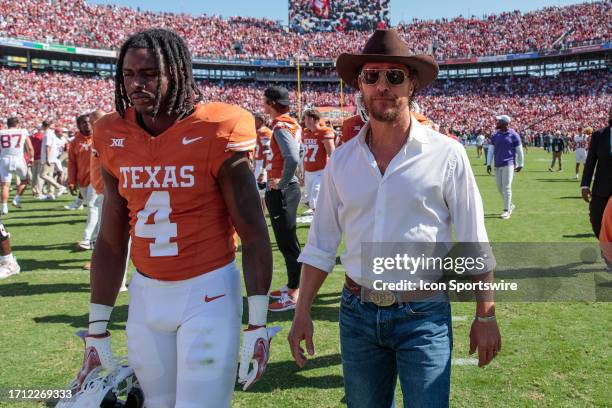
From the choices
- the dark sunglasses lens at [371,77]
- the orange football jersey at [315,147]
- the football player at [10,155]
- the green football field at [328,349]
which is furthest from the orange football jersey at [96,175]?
the football player at [10,155]

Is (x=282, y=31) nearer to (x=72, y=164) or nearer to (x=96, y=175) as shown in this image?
(x=72, y=164)

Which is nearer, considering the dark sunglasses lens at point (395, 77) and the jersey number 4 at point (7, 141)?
the dark sunglasses lens at point (395, 77)

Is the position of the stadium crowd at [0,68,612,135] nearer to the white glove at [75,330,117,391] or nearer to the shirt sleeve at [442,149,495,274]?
the white glove at [75,330,117,391]

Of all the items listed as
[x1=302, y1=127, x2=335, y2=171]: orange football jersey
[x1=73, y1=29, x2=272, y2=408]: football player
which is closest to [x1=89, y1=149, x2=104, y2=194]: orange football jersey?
[x1=302, y1=127, x2=335, y2=171]: orange football jersey

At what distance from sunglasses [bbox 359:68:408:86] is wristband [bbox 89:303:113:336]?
1529 millimetres

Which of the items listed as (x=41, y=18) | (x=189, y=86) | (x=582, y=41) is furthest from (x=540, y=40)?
(x=189, y=86)

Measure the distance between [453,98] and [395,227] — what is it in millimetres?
57800

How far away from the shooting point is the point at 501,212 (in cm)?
1201

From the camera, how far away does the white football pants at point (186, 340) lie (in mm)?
2164

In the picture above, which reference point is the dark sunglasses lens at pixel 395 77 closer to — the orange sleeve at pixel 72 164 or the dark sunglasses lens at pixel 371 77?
the dark sunglasses lens at pixel 371 77

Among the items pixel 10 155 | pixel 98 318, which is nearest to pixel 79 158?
pixel 10 155

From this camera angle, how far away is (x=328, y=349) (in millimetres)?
4523

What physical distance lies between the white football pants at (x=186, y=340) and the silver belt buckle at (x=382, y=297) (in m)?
0.59

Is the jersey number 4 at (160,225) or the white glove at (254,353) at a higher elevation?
the jersey number 4 at (160,225)
